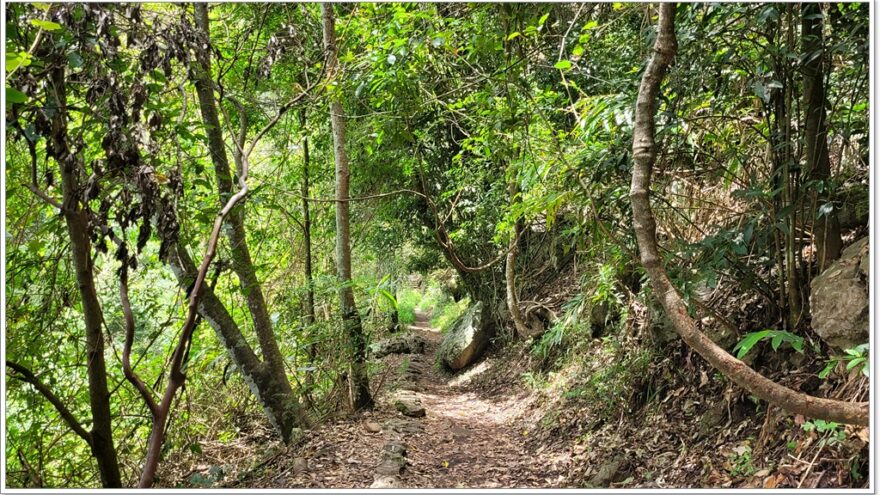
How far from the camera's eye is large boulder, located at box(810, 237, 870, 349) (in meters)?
2.78

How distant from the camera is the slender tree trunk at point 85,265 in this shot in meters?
2.04

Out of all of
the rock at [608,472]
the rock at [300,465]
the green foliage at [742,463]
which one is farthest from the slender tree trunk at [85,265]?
the green foliage at [742,463]

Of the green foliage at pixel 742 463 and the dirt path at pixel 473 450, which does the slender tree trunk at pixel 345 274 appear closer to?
the dirt path at pixel 473 450

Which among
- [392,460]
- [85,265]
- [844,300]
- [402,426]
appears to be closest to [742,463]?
[844,300]

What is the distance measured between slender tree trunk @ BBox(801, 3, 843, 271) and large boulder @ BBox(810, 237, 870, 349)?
179 mm

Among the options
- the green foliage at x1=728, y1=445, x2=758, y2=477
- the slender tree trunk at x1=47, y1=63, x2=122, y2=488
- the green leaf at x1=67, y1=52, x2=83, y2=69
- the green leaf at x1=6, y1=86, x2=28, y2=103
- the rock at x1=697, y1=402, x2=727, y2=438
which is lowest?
the green foliage at x1=728, y1=445, x2=758, y2=477

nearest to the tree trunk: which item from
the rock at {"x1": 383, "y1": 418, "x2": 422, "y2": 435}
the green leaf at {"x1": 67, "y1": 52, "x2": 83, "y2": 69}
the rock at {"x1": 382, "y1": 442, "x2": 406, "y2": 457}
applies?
the rock at {"x1": 383, "y1": 418, "x2": 422, "y2": 435}

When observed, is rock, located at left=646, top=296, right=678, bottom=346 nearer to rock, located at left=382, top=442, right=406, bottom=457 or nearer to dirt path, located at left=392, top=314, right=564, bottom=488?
dirt path, located at left=392, top=314, right=564, bottom=488

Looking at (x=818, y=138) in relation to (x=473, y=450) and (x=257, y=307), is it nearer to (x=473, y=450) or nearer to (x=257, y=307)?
(x=473, y=450)

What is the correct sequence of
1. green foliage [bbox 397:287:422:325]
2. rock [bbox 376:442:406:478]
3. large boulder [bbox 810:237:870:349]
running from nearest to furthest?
large boulder [bbox 810:237:870:349], rock [bbox 376:442:406:478], green foliage [bbox 397:287:422:325]

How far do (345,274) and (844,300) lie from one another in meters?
4.58

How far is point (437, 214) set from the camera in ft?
18.1

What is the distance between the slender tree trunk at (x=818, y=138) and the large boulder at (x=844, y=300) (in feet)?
0.59

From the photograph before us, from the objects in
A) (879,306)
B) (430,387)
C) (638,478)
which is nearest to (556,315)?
(430,387)
